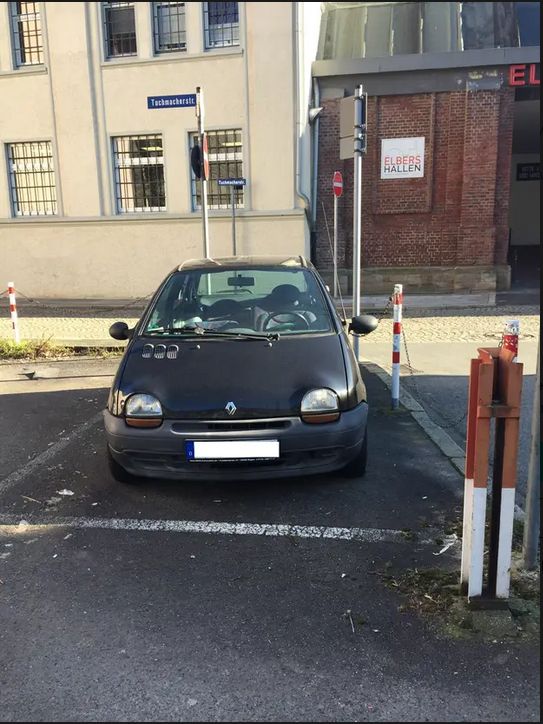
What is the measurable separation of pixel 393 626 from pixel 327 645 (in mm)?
334

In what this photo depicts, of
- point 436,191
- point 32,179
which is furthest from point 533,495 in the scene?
point 32,179

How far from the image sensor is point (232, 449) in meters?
3.87

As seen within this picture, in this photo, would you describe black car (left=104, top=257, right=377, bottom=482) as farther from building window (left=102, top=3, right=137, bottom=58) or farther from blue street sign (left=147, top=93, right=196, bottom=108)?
building window (left=102, top=3, right=137, bottom=58)

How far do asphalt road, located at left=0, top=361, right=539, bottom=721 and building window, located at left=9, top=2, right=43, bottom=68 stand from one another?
14114 mm

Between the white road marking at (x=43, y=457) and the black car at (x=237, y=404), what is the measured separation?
87 centimetres

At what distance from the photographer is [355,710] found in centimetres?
231

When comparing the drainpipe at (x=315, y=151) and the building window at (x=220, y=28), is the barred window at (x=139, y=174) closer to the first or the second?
the building window at (x=220, y=28)

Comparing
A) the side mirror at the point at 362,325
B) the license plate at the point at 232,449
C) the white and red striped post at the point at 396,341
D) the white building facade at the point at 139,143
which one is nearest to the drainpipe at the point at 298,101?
the white building facade at the point at 139,143

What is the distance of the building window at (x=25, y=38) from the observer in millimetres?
15205

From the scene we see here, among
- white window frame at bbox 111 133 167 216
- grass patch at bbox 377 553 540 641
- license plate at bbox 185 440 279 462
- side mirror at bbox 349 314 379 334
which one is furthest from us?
white window frame at bbox 111 133 167 216

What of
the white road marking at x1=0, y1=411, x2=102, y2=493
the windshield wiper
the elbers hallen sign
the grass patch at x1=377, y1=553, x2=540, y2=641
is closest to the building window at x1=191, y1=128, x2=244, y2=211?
the elbers hallen sign

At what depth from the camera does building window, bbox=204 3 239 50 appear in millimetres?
14266

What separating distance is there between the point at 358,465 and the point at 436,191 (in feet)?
43.4

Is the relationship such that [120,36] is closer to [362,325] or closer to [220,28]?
[220,28]
